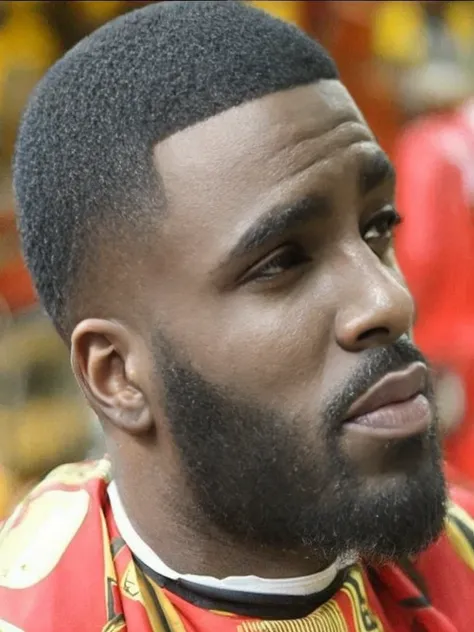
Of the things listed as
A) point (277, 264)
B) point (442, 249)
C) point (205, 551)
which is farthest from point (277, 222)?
point (442, 249)

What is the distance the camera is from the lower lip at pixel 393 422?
2.37 ft

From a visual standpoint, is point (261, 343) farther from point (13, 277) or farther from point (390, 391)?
point (13, 277)

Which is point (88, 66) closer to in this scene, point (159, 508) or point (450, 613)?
point (159, 508)

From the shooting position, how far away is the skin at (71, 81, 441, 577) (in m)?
0.73

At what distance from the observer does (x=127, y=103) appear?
2.51 feet

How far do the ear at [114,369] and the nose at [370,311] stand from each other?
19 cm

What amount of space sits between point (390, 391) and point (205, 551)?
0.24m

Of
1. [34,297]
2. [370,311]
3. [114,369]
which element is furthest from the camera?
[34,297]

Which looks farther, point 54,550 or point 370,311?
point 54,550

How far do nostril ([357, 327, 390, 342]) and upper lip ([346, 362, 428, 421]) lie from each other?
0.11ft

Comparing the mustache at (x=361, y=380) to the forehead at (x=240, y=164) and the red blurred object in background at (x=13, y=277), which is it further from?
the red blurred object in background at (x=13, y=277)

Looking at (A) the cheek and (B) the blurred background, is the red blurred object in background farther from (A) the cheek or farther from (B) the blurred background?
(A) the cheek

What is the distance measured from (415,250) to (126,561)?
997 millimetres

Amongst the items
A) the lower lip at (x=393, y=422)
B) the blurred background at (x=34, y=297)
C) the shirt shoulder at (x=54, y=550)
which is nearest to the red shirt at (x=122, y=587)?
the shirt shoulder at (x=54, y=550)
